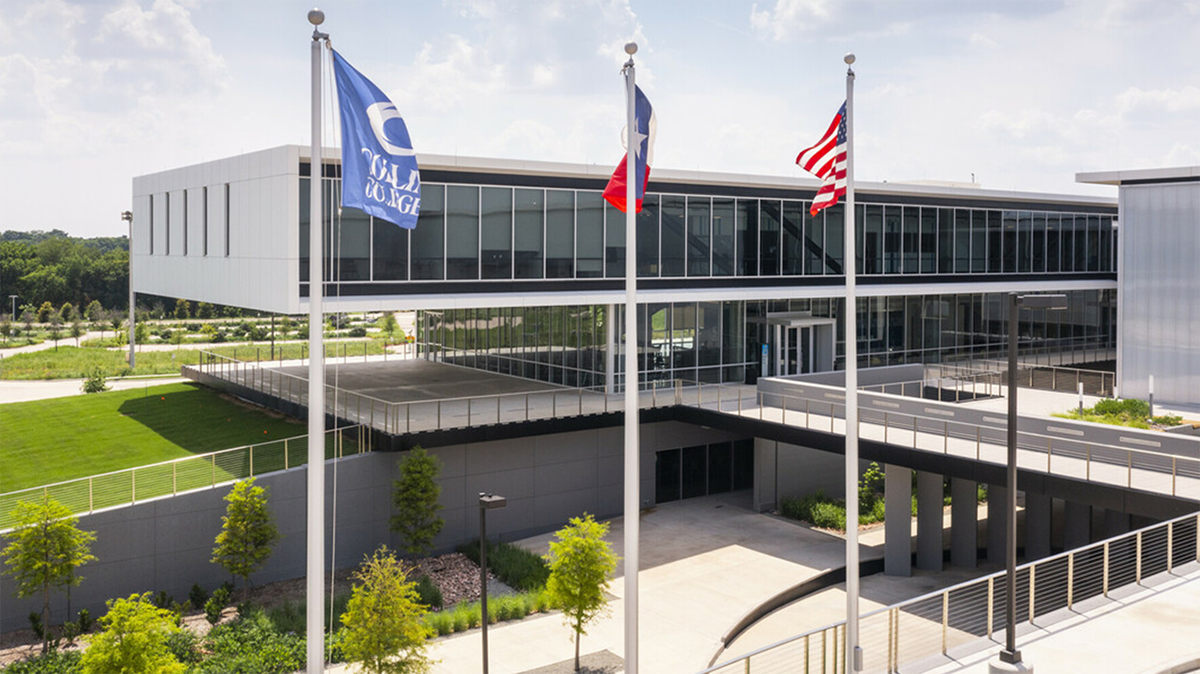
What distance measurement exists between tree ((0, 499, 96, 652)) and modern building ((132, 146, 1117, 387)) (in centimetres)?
709

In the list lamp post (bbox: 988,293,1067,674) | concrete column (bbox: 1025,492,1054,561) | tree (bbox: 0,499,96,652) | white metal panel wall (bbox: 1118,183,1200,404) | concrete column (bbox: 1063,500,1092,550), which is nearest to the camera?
lamp post (bbox: 988,293,1067,674)

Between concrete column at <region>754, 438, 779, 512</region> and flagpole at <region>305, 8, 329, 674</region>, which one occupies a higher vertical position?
flagpole at <region>305, 8, 329, 674</region>

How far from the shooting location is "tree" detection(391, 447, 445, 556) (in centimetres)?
2441

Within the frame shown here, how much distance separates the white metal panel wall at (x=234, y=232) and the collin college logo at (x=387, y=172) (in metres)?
13.2

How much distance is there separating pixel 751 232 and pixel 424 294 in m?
12.8

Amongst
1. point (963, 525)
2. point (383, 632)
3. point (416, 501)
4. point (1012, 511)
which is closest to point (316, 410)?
point (383, 632)

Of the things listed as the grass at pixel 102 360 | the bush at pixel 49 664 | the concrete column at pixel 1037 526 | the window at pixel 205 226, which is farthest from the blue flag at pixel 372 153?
the grass at pixel 102 360

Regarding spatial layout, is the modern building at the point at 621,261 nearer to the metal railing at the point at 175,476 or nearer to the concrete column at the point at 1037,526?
the metal railing at the point at 175,476

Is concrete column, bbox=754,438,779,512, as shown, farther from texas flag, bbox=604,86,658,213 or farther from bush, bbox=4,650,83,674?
bush, bbox=4,650,83,674

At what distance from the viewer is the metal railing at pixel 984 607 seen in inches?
558

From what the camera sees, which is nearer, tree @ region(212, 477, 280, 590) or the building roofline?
tree @ region(212, 477, 280, 590)

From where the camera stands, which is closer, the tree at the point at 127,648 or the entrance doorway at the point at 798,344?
the tree at the point at 127,648

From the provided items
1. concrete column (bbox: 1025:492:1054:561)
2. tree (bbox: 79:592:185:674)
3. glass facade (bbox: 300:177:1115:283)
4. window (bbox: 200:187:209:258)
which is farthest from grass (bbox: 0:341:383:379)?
tree (bbox: 79:592:185:674)

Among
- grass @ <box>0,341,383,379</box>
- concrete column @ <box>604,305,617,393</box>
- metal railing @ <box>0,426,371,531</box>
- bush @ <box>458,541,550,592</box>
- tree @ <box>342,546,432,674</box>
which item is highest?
concrete column @ <box>604,305,617,393</box>
